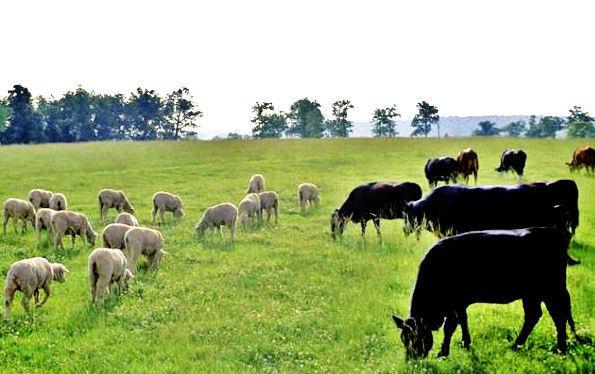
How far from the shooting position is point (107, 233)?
16125mm

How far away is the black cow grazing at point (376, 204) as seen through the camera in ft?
65.4

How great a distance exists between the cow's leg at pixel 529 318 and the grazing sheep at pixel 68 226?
14511 millimetres

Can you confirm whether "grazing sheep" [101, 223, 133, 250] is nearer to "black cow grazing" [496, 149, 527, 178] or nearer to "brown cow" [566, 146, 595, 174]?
"black cow grazing" [496, 149, 527, 178]

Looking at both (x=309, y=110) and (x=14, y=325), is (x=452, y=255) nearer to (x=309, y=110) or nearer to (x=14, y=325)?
(x=14, y=325)

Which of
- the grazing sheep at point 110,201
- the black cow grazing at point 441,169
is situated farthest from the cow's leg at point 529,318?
the black cow grazing at point 441,169

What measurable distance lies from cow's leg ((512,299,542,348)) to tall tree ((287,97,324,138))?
140 meters

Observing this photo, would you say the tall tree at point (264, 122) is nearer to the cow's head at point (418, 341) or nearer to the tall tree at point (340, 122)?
the tall tree at point (340, 122)

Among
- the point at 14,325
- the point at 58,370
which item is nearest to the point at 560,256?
the point at 58,370

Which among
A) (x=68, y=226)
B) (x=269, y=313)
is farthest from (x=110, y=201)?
(x=269, y=313)

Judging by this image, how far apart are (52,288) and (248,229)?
9.56 m

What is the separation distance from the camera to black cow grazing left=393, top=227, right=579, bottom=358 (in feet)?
28.1

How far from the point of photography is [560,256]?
8.65m

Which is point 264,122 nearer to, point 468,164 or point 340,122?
point 340,122

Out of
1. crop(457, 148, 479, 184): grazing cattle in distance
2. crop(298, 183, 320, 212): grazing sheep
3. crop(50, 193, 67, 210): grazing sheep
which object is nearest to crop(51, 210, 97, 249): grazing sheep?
crop(50, 193, 67, 210): grazing sheep
